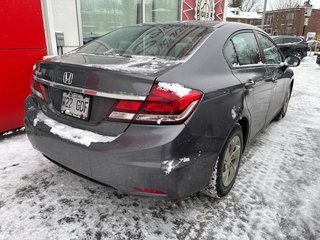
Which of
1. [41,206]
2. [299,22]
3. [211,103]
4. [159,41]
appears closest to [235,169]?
[211,103]

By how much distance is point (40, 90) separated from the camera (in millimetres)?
2264

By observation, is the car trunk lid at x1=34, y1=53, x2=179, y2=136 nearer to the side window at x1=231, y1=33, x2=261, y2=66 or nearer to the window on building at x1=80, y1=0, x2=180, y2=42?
the side window at x1=231, y1=33, x2=261, y2=66

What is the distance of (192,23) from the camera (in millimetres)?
2721

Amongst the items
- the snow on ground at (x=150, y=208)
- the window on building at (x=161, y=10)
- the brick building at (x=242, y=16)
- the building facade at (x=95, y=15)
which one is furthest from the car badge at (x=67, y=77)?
the brick building at (x=242, y=16)

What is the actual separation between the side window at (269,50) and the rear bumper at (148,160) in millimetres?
2026

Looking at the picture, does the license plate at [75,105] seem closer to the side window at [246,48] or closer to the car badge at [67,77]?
the car badge at [67,77]

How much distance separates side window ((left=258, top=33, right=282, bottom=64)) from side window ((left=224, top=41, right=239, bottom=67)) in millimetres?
1016

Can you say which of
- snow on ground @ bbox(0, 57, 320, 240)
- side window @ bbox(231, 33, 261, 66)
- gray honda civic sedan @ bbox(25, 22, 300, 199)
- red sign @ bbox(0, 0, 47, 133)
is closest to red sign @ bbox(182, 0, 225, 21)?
red sign @ bbox(0, 0, 47, 133)

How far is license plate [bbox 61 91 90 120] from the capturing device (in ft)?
6.14

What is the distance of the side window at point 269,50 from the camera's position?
338cm

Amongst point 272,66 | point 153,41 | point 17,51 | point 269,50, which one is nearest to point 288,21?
point 269,50

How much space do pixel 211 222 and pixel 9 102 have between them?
2.94m

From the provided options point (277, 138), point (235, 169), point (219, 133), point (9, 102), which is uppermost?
point (219, 133)

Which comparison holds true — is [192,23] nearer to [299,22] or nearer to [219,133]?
[219,133]
